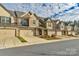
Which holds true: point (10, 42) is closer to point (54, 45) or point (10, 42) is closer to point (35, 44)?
point (35, 44)

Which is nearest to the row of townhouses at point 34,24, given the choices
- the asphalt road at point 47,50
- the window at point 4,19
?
the window at point 4,19

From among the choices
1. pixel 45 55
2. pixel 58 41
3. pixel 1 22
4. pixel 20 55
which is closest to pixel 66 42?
pixel 58 41

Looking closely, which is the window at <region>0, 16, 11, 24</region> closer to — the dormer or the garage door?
the garage door

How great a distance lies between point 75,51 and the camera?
449 cm

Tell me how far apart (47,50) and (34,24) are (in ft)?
1.56

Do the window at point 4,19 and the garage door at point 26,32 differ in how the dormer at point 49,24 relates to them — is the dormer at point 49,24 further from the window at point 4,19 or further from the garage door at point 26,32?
the window at point 4,19

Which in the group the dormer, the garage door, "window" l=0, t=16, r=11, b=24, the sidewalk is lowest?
the sidewalk

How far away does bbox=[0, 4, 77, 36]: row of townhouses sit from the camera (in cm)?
461

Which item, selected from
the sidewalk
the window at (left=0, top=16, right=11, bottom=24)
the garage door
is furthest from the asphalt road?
the window at (left=0, top=16, right=11, bottom=24)

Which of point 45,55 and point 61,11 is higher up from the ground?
point 61,11

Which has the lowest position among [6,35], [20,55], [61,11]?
[20,55]

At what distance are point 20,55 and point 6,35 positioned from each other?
1.27 feet

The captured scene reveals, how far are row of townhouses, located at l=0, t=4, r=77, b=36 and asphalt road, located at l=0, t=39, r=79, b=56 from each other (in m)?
0.22

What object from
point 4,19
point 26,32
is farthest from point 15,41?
point 4,19
